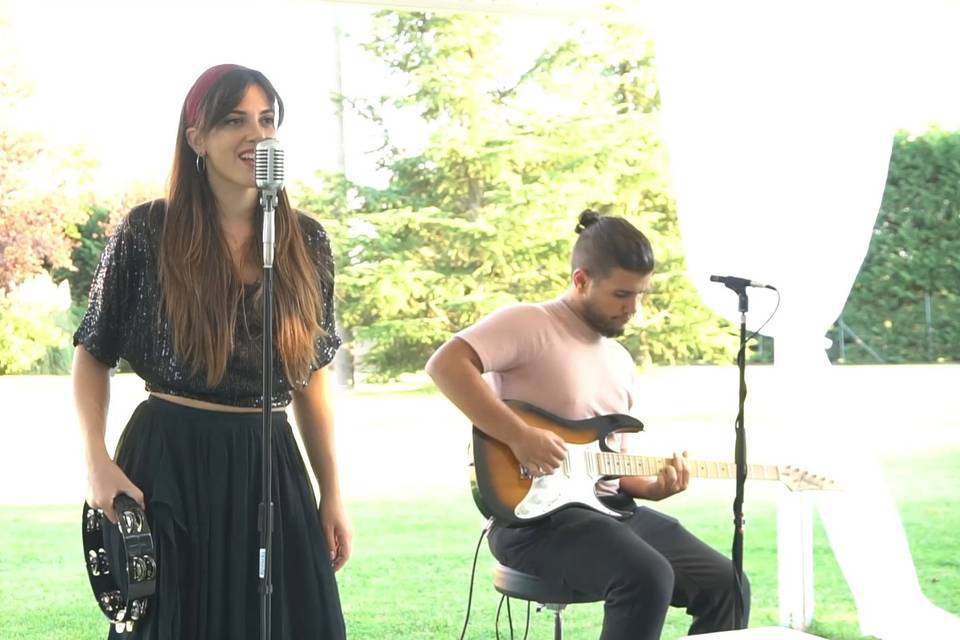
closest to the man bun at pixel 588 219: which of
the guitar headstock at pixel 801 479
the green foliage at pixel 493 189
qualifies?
the guitar headstock at pixel 801 479

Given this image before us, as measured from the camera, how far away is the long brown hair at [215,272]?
6.93 ft

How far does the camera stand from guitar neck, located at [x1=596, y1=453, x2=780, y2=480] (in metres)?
2.96

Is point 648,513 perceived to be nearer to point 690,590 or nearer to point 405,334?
point 690,590

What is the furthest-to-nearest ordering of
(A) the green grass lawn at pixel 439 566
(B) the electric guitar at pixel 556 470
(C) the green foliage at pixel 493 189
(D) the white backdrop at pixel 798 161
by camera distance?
1. (C) the green foliage at pixel 493 189
2. (A) the green grass lawn at pixel 439 566
3. (D) the white backdrop at pixel 798 161
4. (B) the electric guitar at pixel 556 470

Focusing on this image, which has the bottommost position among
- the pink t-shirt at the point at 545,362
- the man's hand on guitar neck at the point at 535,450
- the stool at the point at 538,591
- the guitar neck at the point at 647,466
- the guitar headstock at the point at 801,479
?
the stool at the point at 538,591

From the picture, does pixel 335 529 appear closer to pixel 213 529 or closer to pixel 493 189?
pixel 213 529

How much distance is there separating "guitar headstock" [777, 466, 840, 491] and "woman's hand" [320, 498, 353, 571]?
4.49 feet

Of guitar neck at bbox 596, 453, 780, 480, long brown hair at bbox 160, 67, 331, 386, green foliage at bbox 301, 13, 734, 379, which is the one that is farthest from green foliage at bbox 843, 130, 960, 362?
long brown hair at bbox 160, 67, 331, 386

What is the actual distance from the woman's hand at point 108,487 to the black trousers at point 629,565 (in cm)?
105

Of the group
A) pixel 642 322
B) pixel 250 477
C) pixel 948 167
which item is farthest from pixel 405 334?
pixel 250 477

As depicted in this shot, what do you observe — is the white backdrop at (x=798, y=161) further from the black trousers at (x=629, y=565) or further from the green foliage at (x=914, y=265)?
the green foliage at (x=914, y=265)

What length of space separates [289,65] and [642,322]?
2411 mm

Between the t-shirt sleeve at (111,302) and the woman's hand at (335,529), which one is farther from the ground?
the t-shirt sleeve at (111,302)

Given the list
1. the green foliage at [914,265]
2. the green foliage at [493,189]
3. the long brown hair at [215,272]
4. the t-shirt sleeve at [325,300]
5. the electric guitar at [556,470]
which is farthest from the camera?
the green foliage at [914,265]
